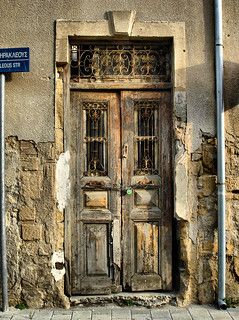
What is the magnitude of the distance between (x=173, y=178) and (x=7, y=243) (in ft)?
6.39

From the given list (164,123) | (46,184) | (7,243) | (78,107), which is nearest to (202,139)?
(164,123)

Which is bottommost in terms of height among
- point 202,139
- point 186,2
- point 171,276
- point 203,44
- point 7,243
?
point 171,276

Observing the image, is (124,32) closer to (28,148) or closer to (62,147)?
(62,147)

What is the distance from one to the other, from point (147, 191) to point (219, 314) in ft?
4.96

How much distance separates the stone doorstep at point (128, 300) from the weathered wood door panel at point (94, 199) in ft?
0.43

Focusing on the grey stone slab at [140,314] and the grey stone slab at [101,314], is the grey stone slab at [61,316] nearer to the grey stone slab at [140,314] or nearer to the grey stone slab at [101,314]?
the grey stone slab at [101,314]

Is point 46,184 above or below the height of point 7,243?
above

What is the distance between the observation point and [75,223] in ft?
17.6

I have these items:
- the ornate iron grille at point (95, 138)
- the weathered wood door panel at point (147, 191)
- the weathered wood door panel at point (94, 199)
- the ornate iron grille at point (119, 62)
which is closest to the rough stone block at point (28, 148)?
the weathered wood door panel at point (94, 199)

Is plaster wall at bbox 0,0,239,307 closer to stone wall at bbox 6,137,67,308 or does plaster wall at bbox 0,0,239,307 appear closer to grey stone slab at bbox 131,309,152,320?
stone wall at bbox 6,137,67,308

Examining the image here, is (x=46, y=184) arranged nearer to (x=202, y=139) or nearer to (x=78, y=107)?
(x=78, y=107)

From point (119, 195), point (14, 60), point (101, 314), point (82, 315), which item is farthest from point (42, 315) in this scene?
point (14, 60)

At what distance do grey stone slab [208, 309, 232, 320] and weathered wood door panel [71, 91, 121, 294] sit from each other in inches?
42.4

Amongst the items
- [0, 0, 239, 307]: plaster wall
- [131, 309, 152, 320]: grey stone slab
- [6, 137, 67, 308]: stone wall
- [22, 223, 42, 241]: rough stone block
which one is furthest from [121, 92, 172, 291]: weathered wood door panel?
[22, 223, 42, 241]: rough stone block
